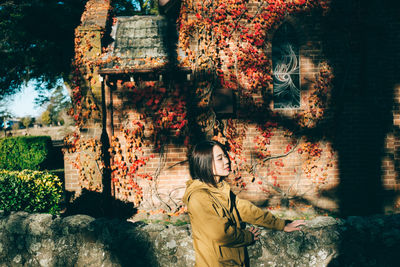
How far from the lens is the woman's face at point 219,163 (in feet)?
6.86

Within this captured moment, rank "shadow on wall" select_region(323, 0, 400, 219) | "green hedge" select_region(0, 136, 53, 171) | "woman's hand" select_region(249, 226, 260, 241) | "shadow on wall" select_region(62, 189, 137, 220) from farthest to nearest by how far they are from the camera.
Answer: "green hedge" select_region(0, 136, 53, 171) < "shadow on wall" select_region(323, 0, 400, 219) < "shadow on wall" select_region(62, 189, 137, 220) < "woman's hand" select_region(249, 226, 260, 241)

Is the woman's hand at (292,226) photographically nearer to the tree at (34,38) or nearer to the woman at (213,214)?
the woman at (213,214)

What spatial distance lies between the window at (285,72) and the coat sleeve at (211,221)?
5.27 meters

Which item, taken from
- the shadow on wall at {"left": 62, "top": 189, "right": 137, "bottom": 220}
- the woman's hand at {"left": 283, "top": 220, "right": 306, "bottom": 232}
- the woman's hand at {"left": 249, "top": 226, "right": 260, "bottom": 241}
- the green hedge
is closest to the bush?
the shadow on wall at {"left": 62, "top": 189, "right": 137, "bottom": 220}

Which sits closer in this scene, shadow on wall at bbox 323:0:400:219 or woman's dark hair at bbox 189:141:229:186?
woman's dark hair at bbox 189:141:229:186

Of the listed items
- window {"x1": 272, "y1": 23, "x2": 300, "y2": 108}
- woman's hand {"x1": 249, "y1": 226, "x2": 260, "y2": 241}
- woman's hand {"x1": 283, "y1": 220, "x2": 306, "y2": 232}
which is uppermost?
window {"x1": 272, "y1": 23, "x2": 300, "y2": 108}

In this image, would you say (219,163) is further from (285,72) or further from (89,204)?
(285,72)

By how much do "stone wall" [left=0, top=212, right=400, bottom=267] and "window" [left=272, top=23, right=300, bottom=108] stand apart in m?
4.27

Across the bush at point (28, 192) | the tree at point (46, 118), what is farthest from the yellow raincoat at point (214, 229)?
the tree at point (46, 118)

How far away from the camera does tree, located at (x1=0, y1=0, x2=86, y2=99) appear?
1454 centimetres

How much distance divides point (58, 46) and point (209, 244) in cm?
1751

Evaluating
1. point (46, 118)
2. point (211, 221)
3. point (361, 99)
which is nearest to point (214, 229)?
point (211, 221)

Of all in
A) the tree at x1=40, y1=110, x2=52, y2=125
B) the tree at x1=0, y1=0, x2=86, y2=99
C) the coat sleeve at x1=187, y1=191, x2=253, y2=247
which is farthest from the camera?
the tree at x1=40, y1=110, x2=52, y2=125

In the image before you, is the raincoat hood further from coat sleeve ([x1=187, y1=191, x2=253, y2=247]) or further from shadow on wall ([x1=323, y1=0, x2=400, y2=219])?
shadow on wall ([x1=323, y1=0, x2=400, y2=219])
